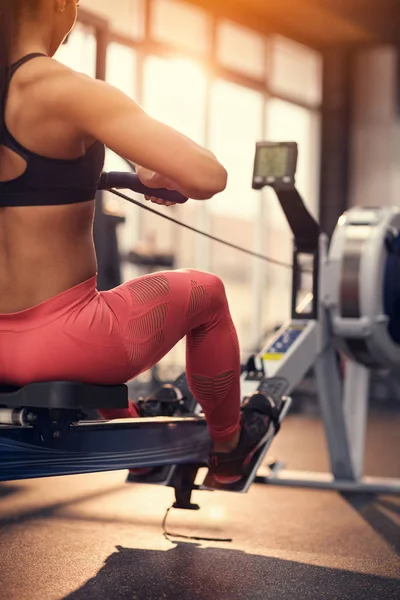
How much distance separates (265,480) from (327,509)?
1.61 feet

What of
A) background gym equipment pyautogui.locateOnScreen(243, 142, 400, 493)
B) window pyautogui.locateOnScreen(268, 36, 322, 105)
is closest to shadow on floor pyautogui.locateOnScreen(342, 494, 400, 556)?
background gym equipment pyautogui.locateOnScreen(243, 142, 400, 493)

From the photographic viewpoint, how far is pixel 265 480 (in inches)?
142

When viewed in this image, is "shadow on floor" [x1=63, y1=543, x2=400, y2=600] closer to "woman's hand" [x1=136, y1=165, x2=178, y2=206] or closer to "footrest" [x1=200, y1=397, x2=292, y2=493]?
"footrest" [x1=200, y1=397, x2=292, y2=493]

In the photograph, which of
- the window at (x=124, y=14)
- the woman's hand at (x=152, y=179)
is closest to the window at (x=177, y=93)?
the window at (x=124, y=14)

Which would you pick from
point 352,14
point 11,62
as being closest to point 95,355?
point 11,62

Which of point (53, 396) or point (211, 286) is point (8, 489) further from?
point (53, 396)

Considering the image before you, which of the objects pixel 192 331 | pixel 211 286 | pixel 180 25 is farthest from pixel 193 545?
pixel 180 25

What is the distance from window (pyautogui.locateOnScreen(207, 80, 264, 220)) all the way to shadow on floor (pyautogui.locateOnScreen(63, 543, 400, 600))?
20.8ft

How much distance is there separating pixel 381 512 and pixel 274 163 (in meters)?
1.25

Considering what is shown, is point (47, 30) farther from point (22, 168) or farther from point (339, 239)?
point (339, 239)

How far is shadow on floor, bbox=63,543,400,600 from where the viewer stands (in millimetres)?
1902

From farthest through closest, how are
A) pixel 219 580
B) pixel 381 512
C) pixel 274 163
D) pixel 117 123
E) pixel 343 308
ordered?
1. pixel 343 308
2. pixel 381 512
3. pixel 274 163
4. pixel 219 580
5. pixel 117 123

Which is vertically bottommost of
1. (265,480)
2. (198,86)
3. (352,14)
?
(265,480)

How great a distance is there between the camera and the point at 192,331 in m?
2.00
